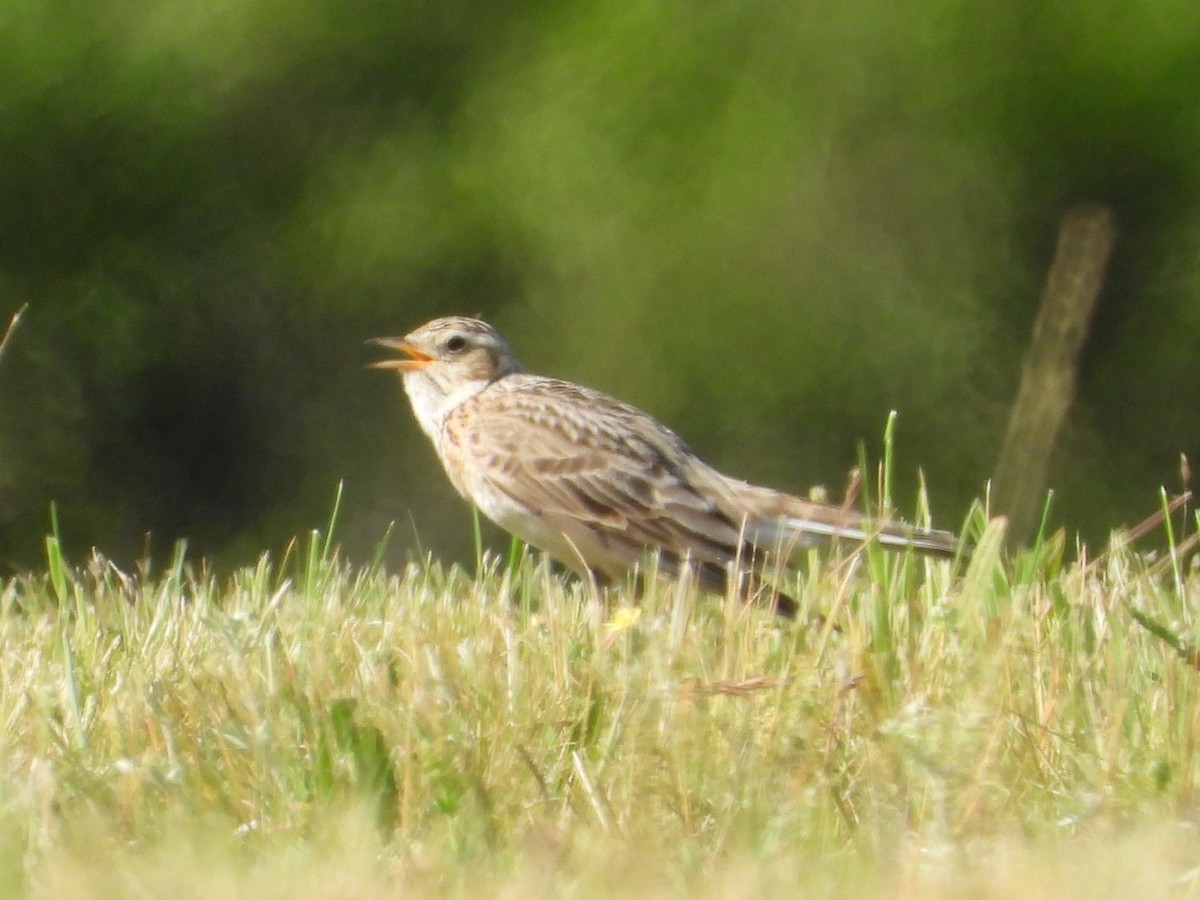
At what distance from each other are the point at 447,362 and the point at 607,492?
136 cm

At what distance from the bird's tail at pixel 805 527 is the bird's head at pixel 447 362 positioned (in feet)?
4.75

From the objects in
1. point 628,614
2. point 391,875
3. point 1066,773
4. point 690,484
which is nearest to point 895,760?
point 1066,773

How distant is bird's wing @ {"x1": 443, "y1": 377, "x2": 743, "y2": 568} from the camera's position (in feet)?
21.3

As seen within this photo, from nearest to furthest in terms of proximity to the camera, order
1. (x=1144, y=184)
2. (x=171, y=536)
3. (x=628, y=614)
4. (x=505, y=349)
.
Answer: (x=628, y=614), (x=505, y=349), (x=1144, y=184), (x=171, y=536)

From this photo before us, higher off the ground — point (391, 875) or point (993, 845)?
point (993, 845)

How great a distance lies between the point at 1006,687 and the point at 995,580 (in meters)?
1.50

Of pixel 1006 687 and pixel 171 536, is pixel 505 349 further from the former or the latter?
pixel 1006 687

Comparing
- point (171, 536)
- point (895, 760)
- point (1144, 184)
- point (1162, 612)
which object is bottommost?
point (171, 536)

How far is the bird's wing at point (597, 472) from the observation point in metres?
6.50

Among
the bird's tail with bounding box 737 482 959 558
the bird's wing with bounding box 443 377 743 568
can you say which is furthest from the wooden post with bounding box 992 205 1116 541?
the bird's wing with bounding box 443 377 743 568

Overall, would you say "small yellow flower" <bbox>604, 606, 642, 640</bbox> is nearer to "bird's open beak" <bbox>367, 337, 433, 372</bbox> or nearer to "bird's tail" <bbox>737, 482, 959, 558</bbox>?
"bird's tail" <bbox>737, 482, 959, 558</bbox>

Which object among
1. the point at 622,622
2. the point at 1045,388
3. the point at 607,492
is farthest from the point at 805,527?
the point at 1045,388

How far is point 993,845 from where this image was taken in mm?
3225

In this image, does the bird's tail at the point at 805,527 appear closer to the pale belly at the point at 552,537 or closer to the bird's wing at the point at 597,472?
the bird's wing at the point at 597,472
